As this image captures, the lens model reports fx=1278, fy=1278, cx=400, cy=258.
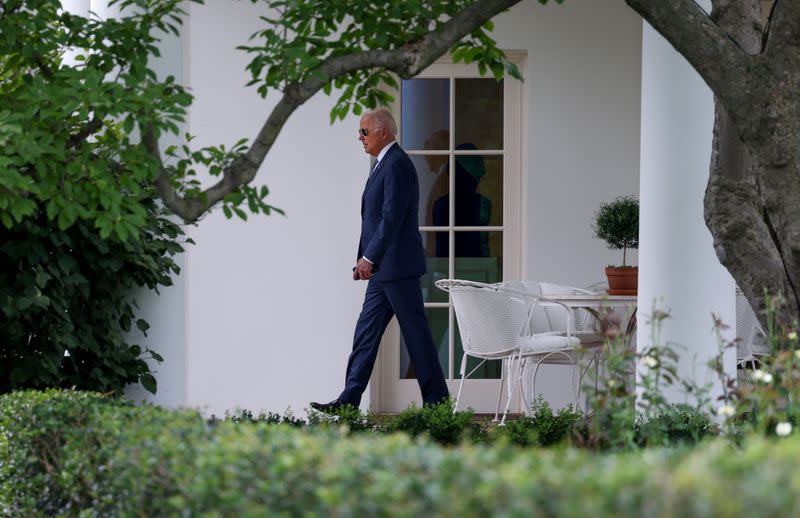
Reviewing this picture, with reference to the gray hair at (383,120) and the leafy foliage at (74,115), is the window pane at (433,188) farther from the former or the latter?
the leafy foliage at (74,115)

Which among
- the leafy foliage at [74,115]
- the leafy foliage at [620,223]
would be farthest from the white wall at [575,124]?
the leafy foliage at [74,115]

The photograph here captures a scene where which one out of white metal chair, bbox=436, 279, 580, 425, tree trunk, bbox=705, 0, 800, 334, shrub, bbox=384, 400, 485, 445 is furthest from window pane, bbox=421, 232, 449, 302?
tree trunk, bbox=705, 0, 800, 334

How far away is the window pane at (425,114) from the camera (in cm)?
775

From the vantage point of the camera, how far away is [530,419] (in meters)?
4.99

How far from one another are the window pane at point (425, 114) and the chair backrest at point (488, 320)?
1.40 meters

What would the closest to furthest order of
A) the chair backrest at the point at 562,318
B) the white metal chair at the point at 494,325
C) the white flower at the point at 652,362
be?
the white flower at the point at 652,362
the white metal chair at the point at 494,325
the chair backrest at the point at 562,318

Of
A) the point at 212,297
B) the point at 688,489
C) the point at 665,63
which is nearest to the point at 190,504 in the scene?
the point at 688,489

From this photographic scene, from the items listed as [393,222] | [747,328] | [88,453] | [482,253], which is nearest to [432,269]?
[482,253]

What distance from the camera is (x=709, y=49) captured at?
405 cm

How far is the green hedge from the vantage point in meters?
1.83

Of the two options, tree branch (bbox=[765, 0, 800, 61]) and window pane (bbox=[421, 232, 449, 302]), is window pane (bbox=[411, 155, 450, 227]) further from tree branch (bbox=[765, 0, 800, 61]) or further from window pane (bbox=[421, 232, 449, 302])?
tree branch (bbox=[765, 0, 800, 61])

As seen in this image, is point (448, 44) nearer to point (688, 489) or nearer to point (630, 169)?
point (688, 489)

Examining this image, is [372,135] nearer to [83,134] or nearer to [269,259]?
[269,259]

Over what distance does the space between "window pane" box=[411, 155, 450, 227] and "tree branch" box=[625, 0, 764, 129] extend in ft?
12.3
